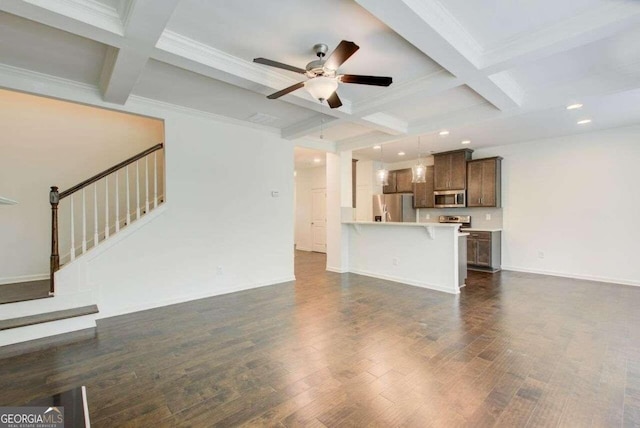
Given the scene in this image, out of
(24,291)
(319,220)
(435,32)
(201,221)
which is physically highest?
(435,32)

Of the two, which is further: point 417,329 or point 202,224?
point 202,224

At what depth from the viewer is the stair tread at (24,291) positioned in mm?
3246

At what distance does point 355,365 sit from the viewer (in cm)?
252

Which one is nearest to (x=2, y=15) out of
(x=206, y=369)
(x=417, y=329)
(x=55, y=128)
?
(x=55, y=128)

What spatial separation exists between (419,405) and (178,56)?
3410mm

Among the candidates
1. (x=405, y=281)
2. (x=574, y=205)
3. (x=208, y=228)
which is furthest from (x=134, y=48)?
(x=574, y=205)

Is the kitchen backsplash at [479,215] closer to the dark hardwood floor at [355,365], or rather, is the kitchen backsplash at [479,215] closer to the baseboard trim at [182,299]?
the dark hardwood floor at [355,365]

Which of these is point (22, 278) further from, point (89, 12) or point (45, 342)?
point (89, 12)

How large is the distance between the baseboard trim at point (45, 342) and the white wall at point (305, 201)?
23.9 feet

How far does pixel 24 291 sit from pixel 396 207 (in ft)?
23.2

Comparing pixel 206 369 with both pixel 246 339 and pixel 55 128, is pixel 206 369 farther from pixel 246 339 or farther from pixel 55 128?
pixel 55 128

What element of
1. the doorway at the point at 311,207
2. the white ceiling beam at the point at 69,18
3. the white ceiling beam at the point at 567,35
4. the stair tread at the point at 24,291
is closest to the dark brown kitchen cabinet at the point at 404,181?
the doorway at the point at 311,207

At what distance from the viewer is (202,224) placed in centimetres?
451

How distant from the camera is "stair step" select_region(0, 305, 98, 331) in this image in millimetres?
2975
